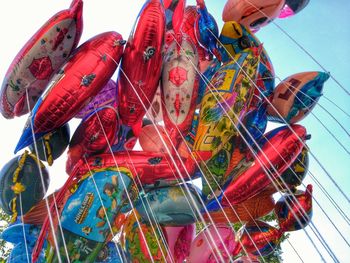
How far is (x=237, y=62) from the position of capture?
213cm

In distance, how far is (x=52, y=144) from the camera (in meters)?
2.03

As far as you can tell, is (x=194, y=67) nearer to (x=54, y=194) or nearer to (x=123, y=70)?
(x=123, y=70)

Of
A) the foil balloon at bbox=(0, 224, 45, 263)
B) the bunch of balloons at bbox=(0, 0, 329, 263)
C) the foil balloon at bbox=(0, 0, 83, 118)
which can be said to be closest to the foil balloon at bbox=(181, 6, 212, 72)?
the bunch of balloons at bbox=(0, 0, 329, 263)

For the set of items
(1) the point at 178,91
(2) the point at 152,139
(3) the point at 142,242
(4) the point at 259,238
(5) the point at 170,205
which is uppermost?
(1) the point at 178,91

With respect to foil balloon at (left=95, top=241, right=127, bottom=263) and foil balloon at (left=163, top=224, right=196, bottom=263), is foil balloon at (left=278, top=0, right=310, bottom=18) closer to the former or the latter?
foil balloon at (left=163, top=224, right=196, bottom=263)

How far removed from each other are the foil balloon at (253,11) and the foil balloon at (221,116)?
47 centimetres

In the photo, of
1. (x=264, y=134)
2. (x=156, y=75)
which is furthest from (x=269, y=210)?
(x=156, y=75)

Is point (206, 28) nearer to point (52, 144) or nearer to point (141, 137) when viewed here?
point (141, 137)

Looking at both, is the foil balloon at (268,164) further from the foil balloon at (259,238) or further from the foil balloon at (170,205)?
the foil balloon at (259,238)

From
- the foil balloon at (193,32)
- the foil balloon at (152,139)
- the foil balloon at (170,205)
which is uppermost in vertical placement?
the foil balloon at (193,32)

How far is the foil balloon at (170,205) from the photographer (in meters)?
2.03

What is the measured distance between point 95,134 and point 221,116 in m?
0.62

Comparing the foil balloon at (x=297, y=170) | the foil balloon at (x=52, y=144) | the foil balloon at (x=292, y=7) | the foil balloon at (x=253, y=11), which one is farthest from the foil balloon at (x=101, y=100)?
the foil balloon at (x=292, y=7)

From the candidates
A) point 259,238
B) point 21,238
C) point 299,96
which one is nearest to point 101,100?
point 21,238
